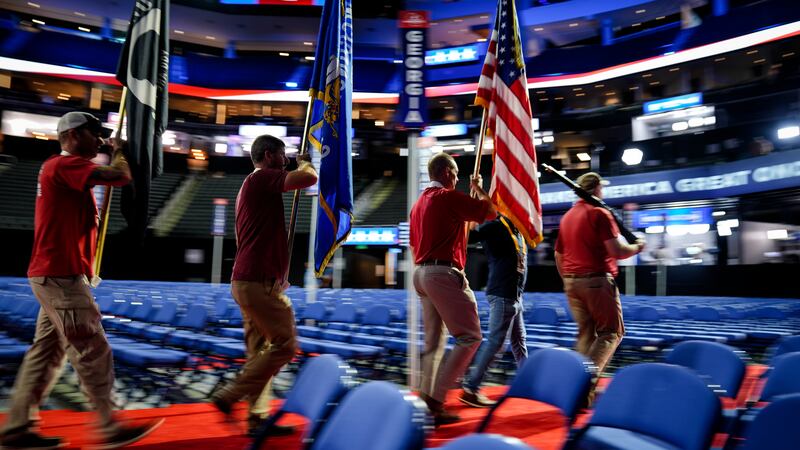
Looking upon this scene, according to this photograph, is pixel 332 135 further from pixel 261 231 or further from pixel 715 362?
pixel 715 362

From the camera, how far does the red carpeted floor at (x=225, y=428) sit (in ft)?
10.4

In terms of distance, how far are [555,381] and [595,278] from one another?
1.74 metres

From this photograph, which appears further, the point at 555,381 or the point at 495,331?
the point at 495,331

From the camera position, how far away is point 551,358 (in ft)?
8.75

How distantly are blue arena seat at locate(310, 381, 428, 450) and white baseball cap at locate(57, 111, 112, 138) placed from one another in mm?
2141

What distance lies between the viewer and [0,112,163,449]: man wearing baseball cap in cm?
284

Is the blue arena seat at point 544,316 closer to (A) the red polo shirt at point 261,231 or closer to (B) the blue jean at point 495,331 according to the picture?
(B) the blue jean at point 495,331

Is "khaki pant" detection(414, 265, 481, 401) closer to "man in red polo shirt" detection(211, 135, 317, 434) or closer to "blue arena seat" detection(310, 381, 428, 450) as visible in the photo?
"man in red polo shirt" detection(211, 135, 317, 434)

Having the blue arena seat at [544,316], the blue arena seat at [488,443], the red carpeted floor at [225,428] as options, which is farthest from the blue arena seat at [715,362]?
the blue arena seat at [544,316]

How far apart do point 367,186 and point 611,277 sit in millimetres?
30347

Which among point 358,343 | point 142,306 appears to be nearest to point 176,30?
point 142,306

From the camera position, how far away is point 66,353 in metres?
2.92

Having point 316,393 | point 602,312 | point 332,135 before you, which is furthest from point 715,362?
point 332,135

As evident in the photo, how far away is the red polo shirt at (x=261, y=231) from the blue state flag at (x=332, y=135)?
0.55 metres
